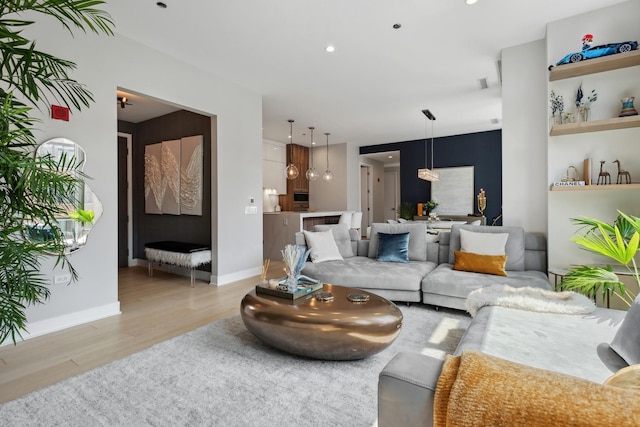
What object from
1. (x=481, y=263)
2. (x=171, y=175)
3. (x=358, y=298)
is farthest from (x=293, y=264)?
(x=171, y=175)

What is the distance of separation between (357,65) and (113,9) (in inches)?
108

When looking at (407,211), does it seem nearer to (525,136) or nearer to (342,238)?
(342,238)

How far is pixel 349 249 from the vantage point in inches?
177

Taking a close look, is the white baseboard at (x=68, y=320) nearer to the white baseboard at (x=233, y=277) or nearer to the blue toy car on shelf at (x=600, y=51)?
the white baseboard at (x=233, y=277)

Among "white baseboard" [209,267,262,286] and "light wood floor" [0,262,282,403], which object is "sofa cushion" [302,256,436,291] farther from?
"white baseboard" [209,267,262,286]

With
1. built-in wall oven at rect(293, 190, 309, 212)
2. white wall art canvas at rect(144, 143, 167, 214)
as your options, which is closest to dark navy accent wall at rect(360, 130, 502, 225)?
built-in wall oven at rect(293, 190, 309, 212)

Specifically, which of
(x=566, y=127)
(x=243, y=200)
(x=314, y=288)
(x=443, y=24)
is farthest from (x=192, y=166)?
(x=566, y=127)

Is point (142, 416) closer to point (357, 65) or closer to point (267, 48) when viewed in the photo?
point (267, 48)

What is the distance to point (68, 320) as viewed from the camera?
3.04m

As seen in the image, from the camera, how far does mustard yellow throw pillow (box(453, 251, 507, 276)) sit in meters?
3.38

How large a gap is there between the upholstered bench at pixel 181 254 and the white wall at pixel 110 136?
0.62ft

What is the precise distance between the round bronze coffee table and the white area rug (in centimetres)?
14

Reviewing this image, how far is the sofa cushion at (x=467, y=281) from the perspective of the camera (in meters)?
3.12

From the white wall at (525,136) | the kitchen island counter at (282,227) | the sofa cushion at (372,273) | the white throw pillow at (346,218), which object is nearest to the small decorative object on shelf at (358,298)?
the sofa cushion at (372,273)
